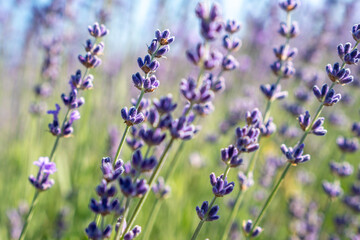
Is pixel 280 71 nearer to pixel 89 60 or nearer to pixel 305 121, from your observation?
pixel 305 121

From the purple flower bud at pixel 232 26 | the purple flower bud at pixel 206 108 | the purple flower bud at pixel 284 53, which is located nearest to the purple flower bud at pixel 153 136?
the purple flower bud at pixel 206 108

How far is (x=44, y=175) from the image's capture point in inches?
62.8

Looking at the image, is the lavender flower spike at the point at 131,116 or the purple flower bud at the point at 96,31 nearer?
the lavender flower spike at the point at 131,116

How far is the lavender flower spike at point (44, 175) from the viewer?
1.47 m

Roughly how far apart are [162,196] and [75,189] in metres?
1.38

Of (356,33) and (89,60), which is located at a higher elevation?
(356,33)

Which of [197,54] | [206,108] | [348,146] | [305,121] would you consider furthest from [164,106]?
[348,146]

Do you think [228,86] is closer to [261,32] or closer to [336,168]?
[261,32]

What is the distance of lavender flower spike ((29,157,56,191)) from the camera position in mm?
1469

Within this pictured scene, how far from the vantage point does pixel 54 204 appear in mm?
3443

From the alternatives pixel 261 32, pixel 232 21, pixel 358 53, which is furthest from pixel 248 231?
pixel 261 32

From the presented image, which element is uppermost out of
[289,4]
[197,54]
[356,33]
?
[289,4]

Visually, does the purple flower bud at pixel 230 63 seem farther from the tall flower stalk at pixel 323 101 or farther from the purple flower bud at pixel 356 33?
the purple flower bud at pixel 356 33

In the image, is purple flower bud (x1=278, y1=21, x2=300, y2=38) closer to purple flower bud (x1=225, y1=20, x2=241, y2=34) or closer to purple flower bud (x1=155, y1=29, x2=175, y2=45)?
purple flower bud (x1=225, y1=20, x2=241, y2=34)
